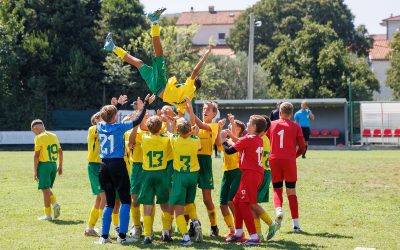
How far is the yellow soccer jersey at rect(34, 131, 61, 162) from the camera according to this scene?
13.0m

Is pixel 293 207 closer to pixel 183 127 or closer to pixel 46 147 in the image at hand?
pixel 183 127

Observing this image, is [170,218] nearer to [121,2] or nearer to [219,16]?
[121,2]

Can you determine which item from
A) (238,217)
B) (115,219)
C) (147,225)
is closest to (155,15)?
(115,219)


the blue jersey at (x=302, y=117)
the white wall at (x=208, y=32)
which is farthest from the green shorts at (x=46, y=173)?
the white wall at (x=208, y=32)

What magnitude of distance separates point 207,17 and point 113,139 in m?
114

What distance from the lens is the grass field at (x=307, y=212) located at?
1016 centimetres

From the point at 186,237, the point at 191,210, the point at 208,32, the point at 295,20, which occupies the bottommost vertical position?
the point at 186,237

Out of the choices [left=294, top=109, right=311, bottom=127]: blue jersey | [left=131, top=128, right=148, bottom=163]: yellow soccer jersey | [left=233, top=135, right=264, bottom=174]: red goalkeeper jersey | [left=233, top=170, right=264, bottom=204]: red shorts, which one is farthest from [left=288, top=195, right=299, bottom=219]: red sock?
[left=294, top=109, right=311, bottom=127]: blue jersey

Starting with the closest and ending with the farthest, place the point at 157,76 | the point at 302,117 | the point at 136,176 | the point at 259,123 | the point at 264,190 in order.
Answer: the point at 259,123
the point at 136,176
the point at 264,190
the point at 157,76
the point at 302,117

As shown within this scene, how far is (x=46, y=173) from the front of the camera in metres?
13.1

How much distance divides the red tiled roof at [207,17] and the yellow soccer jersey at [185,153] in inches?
4345

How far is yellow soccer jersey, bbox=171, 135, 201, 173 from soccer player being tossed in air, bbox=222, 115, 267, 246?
496mm

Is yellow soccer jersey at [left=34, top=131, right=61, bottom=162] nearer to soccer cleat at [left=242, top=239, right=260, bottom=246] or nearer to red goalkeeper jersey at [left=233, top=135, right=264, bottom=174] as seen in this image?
red goalkeeper jersey at [left=233, top=135, right=264, bottom=174]

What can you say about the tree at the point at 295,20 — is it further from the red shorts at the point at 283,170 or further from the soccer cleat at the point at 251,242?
the soccer cleat at the point at 251,242
